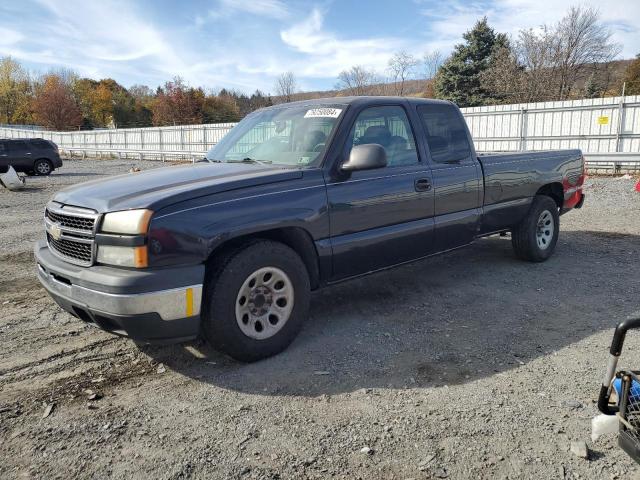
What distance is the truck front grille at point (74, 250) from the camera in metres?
3.29

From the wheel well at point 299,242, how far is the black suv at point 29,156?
21.2m

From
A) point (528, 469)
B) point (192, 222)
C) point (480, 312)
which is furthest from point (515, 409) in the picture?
point (192, 222)

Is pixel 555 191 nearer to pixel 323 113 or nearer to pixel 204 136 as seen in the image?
pixel 323 113

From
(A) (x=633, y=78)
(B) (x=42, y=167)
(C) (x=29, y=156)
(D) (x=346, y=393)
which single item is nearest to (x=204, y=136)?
(B) (x=42, y=167)

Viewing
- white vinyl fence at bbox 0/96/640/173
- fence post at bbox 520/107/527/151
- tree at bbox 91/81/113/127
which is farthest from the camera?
tree at bbox 91/81/113/127

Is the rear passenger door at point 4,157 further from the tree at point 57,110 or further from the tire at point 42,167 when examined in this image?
the tree at point 57,110

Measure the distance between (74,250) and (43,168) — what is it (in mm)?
21121

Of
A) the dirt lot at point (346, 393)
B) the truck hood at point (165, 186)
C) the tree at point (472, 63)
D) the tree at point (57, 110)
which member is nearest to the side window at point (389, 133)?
the truck hood at point (165, 186)

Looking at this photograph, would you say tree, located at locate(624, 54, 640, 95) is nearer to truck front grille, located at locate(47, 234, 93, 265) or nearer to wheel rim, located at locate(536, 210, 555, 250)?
wheel rim, located at locate(536, 210, 555, 250)

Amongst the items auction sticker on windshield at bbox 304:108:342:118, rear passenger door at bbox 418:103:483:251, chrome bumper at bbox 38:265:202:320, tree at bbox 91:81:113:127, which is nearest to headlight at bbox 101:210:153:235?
chrome bumper at bbox 38:265:202:320

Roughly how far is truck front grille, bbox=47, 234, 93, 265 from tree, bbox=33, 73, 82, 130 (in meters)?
73.9

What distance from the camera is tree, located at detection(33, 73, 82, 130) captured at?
68.8m

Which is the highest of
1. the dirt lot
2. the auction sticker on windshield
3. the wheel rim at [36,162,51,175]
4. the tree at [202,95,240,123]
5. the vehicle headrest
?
the tree at [202,95,240,123]

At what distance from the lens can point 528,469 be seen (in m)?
2.46
